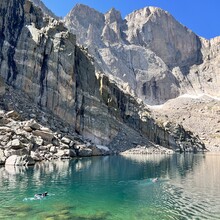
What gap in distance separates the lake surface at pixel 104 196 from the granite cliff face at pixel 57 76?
5823cm

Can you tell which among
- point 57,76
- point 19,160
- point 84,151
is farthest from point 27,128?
point 57,76

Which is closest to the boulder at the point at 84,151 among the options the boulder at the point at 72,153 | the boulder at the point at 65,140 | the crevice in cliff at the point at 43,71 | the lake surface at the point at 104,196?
the boulder at the point at 72,153

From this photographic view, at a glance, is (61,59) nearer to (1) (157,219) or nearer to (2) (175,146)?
(2) (175,146)

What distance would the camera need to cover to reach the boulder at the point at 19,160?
66.4 metres

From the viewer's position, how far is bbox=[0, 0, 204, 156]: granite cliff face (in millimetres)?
114812

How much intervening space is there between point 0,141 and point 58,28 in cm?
7335

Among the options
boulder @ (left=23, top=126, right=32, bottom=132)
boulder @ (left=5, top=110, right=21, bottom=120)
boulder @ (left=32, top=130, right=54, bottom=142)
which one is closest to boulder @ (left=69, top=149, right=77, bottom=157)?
boulder @ (left=32, top=130, right=54, bottom=142)

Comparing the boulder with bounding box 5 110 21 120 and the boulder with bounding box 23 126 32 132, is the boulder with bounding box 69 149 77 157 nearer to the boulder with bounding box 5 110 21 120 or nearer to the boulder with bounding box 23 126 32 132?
the boulder with bounding box 23 126 32 132

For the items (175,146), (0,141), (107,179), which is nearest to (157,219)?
(107,179)

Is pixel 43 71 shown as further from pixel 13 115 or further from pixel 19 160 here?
pixel 19 160

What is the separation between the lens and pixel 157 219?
2931 cm

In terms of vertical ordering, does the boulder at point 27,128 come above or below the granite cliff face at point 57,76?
below

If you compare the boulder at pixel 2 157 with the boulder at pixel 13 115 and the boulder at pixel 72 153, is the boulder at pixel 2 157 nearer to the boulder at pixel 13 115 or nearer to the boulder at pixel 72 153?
the boulder at pixel 13 115

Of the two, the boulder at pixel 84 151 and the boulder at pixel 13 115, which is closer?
the boulder at pixel 13 115
